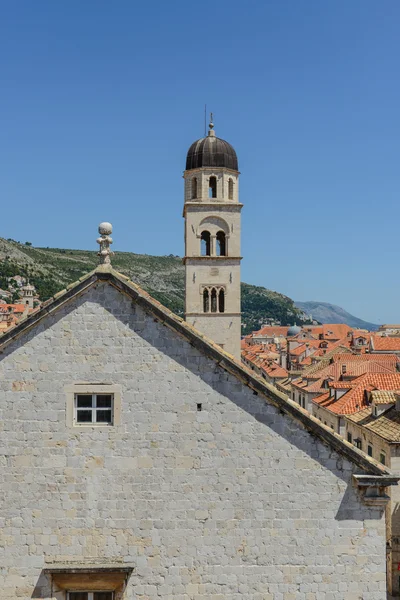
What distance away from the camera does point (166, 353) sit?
980cm

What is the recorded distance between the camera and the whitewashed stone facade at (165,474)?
941 centimetres

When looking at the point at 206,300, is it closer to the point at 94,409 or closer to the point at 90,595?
the point at 94,409

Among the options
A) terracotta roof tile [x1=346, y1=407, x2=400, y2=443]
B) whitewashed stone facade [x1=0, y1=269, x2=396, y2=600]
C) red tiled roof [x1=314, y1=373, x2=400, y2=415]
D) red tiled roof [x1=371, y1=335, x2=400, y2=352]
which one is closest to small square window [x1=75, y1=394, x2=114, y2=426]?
whitewashed stone facade [x1=0, y1=269, x2=396, y2=600]

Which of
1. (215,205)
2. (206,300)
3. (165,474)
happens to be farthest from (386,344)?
(165,474)

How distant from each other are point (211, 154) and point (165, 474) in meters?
34.4

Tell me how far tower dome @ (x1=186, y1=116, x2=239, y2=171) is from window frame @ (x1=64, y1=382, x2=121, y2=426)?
109ft

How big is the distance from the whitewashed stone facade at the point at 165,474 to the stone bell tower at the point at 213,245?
30.8m

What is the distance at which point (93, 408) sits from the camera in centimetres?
968

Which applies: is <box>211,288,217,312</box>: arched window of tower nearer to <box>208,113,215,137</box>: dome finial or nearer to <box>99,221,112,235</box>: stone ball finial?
<box>208,113,215,137</box>: dome finial

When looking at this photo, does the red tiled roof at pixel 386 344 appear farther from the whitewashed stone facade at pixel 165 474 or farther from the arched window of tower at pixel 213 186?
the whitewashed stone facade at pixel 165 474

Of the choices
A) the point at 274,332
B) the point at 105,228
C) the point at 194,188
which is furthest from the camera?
the point at 274,332

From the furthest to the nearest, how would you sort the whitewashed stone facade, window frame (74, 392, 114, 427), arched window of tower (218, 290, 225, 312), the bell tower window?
arched window of tower (218, 290, 225, 312), the bell tower window, window frame (74, 392, 114, 427), the whitewashed stone facade

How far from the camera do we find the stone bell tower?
40.7 m

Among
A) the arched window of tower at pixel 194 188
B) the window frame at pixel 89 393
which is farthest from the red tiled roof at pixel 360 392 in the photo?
the window frame at pixel 89 393
